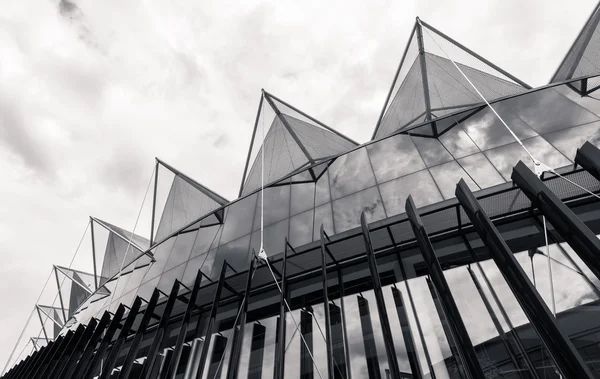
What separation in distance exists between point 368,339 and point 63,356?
14.1 meters

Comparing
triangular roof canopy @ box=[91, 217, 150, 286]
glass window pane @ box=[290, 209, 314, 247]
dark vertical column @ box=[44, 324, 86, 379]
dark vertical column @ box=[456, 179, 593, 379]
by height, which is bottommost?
dark vertical column @ box=[456, 179, 593, 379]

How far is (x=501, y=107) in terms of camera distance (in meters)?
10.8

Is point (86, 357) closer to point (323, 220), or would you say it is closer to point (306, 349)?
point (306, 349)

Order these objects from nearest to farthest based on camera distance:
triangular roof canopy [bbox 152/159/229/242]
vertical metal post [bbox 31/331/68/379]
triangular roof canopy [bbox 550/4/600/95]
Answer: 1. triangular roof canopy [bbox 550/4/600/95]
2. vertical metal post [bbox 31/331/68/379]
3. triangular roof canopy [bbox 152/159/229/242]

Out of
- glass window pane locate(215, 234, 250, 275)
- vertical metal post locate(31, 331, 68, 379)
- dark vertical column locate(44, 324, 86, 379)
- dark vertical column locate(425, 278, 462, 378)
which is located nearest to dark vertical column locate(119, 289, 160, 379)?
glass window pane locate(215, 234, 250, 275)

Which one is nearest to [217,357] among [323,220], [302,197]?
[323,220]

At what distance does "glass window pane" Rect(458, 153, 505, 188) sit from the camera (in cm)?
859

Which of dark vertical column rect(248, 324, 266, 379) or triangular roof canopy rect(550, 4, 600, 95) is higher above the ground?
triangular roof canopy rect(550, 4, 600, 95)

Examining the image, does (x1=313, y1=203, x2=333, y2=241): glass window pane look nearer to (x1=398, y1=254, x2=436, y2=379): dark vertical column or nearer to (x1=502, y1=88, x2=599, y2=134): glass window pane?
(x1=398, y1=254, x2=436, y2=379): dark vertical column

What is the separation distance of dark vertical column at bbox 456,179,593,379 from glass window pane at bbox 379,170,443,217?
373 centimetres

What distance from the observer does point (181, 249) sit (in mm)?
15508

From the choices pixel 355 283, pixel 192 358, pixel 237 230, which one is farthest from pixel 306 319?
pixel 237 230

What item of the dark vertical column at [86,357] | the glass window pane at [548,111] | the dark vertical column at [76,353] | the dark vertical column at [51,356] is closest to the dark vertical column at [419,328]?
the glass window pane at [548,111]

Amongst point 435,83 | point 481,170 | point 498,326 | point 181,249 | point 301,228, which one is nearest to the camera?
point 498,326
